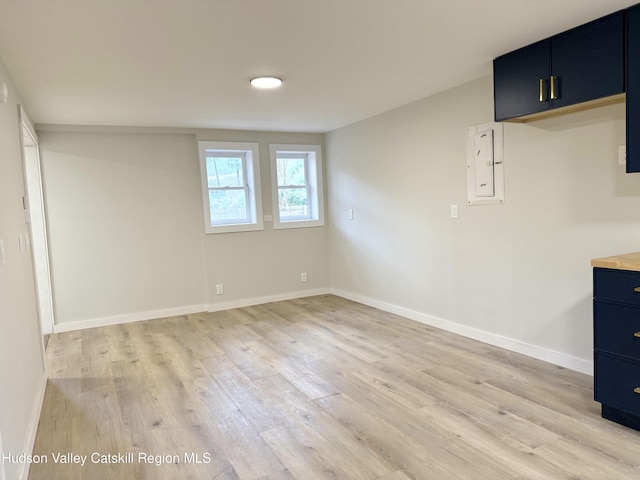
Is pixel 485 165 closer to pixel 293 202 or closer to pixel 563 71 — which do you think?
pixel 563 71

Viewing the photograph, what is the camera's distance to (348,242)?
18.6ft

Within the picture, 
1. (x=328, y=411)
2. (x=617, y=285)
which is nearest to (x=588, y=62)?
(x=617, y=285)

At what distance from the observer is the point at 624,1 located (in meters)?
2.25

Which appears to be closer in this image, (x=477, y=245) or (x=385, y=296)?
(x=477, y=245)

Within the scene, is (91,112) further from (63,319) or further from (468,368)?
(468,368)

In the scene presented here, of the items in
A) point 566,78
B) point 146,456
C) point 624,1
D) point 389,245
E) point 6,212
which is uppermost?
point 624,1

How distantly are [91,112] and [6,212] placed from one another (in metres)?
2.14

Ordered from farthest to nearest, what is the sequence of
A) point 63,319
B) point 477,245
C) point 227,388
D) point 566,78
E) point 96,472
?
1. point 63,319
2. point 477,245
3. point 227,388
4. point 566,78
5. point 96,472

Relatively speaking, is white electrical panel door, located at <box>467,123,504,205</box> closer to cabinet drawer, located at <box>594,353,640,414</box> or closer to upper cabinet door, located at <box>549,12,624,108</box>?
upper cabinet door, located at <box>549,12,624,108</box>

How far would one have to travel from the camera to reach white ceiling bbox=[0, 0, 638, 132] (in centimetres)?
215

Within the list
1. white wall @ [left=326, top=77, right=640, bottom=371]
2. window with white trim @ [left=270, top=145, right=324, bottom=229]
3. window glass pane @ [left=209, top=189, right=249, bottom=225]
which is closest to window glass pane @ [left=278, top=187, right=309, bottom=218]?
window with white trim @ [left=270, top=145, right=324, bottom=229]

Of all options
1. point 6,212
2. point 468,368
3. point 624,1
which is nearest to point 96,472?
point 6,212

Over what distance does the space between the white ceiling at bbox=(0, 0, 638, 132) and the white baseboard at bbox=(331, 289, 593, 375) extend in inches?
86.0

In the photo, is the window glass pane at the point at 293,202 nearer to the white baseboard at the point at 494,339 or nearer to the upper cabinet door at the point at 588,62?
the white baseboard at the point at 494,339
